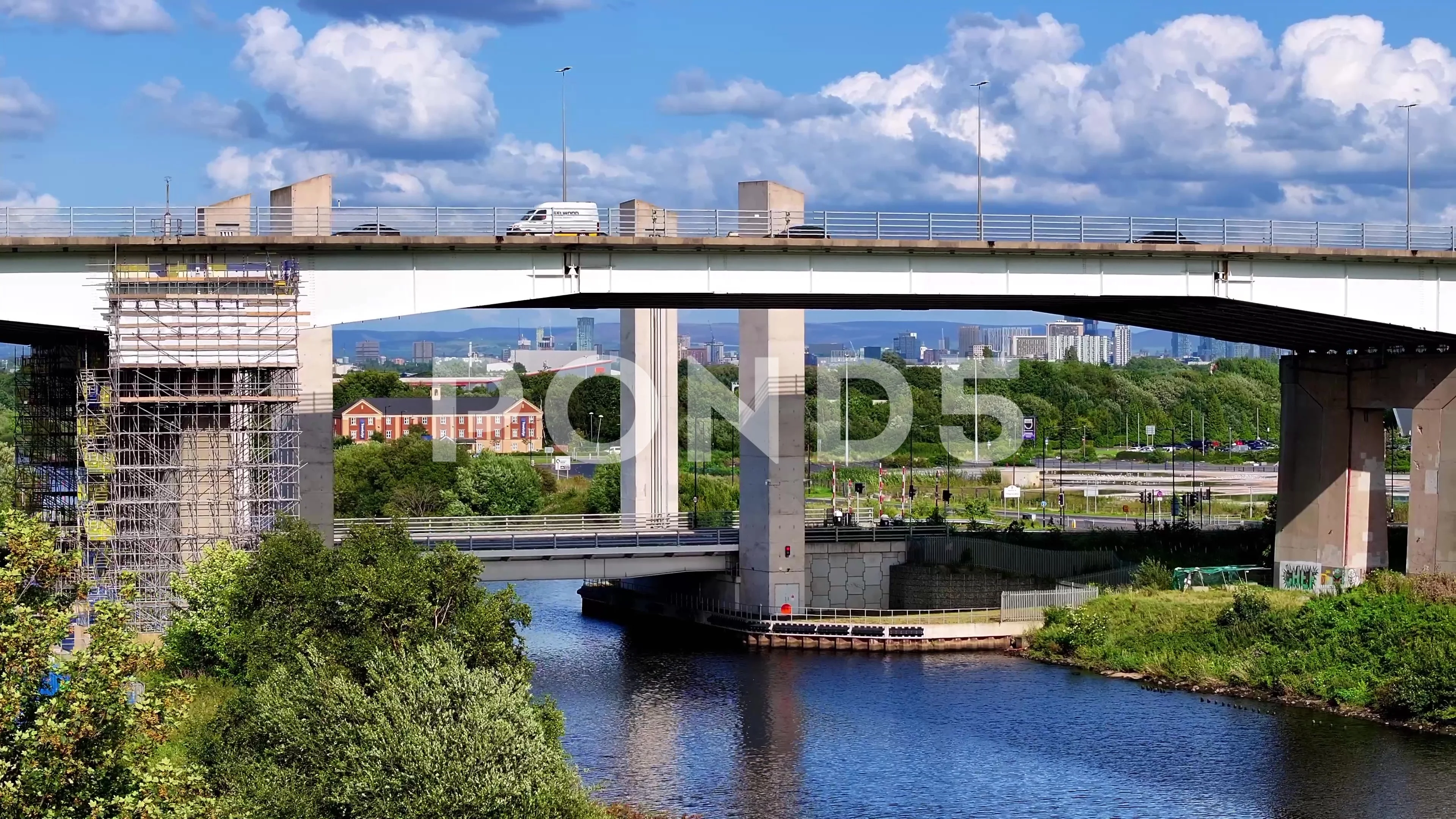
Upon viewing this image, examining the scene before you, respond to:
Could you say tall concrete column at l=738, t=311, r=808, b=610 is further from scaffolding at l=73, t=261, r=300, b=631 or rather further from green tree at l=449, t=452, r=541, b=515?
green tree at l=449, t=452, r=541, b=515

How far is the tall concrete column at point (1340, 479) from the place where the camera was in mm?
51656

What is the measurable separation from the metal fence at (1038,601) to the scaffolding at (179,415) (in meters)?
22.6

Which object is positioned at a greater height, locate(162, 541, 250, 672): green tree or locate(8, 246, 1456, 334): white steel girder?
locate(8, 246, 1456, 334): white steel girder

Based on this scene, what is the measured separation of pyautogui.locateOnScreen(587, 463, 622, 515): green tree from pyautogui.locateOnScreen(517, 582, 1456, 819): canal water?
2840 centimetres

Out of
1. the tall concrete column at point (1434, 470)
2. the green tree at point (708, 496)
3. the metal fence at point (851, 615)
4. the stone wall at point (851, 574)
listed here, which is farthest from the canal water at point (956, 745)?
the green tree at point (708, 496)

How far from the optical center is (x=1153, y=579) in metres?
53.0

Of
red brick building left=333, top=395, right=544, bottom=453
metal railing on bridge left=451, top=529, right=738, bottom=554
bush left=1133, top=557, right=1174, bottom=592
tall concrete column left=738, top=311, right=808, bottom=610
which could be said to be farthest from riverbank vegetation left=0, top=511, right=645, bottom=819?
red brick building left=333, top=395, right=544, bottom=453

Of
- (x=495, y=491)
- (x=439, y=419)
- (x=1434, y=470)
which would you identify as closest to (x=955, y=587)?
(x=1434, y=470)

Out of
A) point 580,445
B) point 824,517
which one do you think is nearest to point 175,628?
point 824,517

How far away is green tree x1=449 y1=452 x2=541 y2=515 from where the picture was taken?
267 ft

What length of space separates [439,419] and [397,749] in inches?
4260

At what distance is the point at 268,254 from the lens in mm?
39594

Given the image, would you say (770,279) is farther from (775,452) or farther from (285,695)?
(285,695)

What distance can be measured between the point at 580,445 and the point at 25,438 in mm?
83213
